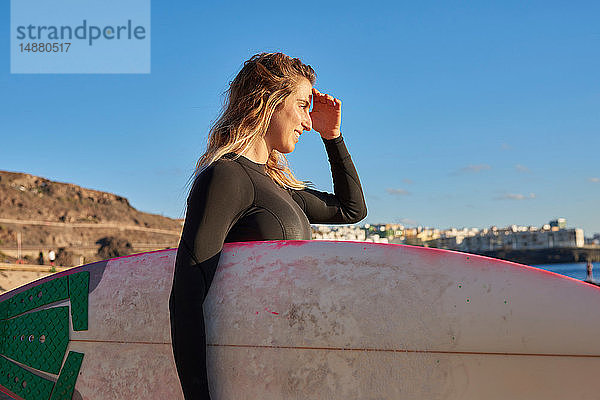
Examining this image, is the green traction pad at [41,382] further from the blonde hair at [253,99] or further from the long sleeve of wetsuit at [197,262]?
the blonde hair at [253,99]

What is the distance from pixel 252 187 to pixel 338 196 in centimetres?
76

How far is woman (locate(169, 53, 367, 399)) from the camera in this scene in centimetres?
→ 150

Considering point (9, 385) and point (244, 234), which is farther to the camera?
point (9, 385)

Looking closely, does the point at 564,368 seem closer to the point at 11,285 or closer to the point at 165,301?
the point at 165,301

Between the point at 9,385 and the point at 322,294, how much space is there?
136cm

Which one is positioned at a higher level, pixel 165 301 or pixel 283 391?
pixel 165 301

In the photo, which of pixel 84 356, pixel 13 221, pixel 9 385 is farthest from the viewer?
pixel 13 221

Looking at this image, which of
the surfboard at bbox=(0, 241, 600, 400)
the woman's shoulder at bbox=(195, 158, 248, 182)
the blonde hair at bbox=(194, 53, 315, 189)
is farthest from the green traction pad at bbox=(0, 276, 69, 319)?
the woman's shoulder at bbox=(195, 158, 248, 182)

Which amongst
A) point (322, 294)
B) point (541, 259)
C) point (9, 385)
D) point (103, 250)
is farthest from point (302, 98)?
point (541, 259)

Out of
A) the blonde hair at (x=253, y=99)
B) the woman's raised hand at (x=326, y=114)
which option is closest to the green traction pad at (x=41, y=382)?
the blonde hair at (x=253, y=99)

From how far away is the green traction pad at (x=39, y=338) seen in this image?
2.07 meters

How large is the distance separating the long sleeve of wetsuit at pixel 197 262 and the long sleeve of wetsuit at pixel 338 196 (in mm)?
706

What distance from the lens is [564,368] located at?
1.59 metres

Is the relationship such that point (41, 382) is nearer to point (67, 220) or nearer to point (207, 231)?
point (207, 231)
